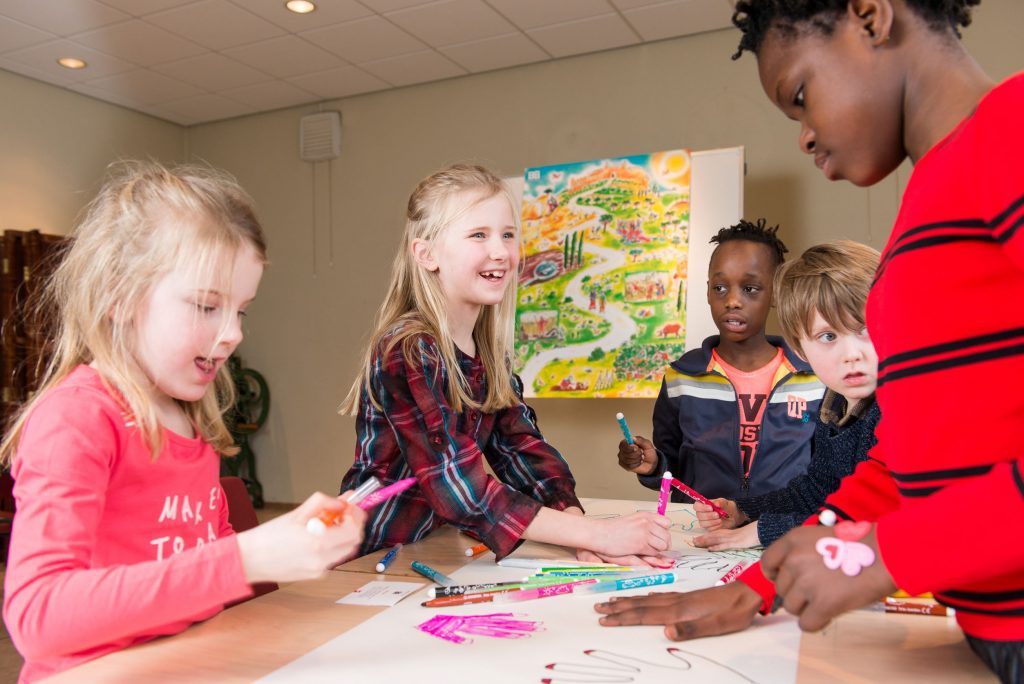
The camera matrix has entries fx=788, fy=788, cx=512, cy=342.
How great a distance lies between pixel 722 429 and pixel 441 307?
904 mm

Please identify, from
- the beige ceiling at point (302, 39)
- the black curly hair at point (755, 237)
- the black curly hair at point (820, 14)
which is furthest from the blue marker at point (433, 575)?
the beige ceiling at point (302, 39)

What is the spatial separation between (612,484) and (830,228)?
5.22 feet

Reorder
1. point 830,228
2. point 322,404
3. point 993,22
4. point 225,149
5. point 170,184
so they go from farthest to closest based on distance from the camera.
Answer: point 225,149 → point 322,404 → point 830,228 → point 993,22 → point 170,184

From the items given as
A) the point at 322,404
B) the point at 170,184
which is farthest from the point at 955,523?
the point at 322,404

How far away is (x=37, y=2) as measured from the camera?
344cm

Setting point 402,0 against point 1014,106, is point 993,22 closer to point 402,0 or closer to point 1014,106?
point 402,0

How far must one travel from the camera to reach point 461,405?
132 cm

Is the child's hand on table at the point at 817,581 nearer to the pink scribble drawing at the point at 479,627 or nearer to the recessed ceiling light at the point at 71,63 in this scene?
the pink scribble drawing at the point at 479,627

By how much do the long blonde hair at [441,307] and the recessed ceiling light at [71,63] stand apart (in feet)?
11.6

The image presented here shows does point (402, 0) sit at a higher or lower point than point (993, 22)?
higher

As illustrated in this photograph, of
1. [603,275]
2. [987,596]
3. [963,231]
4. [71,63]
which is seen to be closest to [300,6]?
[71,63]

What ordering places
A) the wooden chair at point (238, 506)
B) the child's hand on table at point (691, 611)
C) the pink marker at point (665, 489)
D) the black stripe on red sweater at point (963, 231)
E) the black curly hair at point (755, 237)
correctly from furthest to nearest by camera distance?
the black curly hair at point (755, 237) → the wooden chair at point (238, 506) → the pink marker at point (665, 489) → the child's hand on table at point (691, 611) → the black stripe on red sweater at point (963, 231)

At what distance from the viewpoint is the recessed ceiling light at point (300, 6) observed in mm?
3480

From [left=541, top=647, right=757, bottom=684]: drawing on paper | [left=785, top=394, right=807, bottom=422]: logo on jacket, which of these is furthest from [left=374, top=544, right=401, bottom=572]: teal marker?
[left=785, top=394, right=807, bottom=422]: logo on jacket
